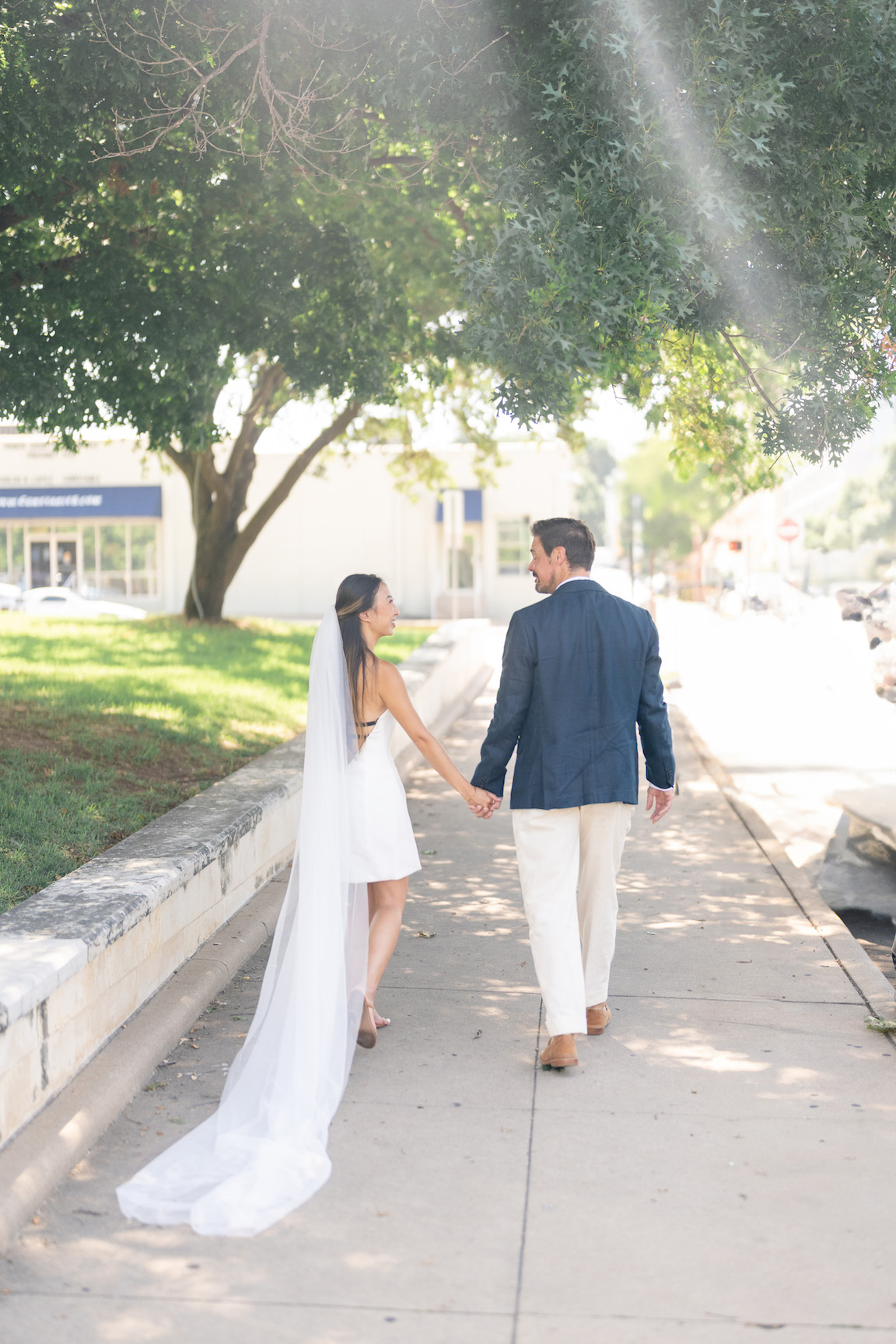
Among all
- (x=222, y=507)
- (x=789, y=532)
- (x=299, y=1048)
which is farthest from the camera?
(x=789, y=532)

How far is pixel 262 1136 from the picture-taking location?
3.87 m

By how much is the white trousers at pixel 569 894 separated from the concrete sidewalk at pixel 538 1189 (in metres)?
0.31

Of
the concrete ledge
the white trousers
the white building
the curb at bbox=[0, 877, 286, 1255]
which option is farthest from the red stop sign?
the white trousers

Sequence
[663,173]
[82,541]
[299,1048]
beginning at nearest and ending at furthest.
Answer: [299,1048]
[663,173]
[82,541]

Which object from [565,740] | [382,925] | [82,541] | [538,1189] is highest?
[82,541]

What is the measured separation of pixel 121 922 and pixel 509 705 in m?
1.58

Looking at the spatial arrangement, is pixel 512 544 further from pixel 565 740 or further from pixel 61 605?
pixel 565 740

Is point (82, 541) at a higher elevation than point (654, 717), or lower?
higher

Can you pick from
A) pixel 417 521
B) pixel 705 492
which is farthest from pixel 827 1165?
pixel 705 492

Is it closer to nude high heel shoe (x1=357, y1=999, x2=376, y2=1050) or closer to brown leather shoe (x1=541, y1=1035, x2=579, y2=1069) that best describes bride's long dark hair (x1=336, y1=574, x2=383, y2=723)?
nude high heel shoe (x1=357, y1=999, x2=376, y2=1050)

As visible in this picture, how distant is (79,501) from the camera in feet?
128

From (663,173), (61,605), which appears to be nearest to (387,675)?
(663,173)

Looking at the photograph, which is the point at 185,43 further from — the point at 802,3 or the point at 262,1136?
the point at 262,1136

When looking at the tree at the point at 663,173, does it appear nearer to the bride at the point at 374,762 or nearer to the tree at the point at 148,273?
the tree at the point at 148,273
